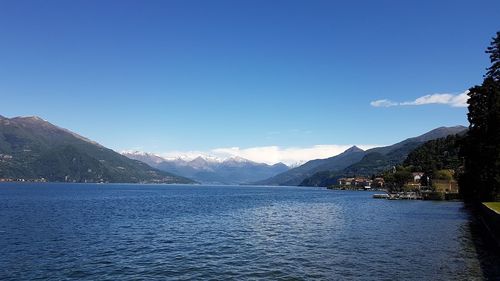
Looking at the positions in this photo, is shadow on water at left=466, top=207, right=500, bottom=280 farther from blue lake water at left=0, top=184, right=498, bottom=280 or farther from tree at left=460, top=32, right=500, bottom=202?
tree at left=460, top=32, right=500, bottom=202

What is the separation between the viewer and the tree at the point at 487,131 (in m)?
70.9

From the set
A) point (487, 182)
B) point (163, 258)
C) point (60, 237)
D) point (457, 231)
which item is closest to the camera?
point (163, 258)

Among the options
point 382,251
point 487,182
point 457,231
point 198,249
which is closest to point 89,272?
point 198,249

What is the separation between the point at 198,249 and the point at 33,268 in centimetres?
1562

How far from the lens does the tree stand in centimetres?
7088

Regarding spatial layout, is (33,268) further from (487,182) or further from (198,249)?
(487,182)

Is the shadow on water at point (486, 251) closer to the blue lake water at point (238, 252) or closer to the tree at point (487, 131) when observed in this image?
the blue lake water at point (238, 252)

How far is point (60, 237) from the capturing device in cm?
5081

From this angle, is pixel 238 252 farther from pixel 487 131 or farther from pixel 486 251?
pixel 487 131

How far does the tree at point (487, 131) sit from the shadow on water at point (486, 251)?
1628cm

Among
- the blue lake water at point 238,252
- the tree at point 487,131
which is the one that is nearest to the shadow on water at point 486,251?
the blue lake water at point 238,252

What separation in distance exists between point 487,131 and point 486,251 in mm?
38894

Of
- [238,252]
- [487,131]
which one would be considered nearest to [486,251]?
[238,252]

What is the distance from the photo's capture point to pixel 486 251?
4181cm
